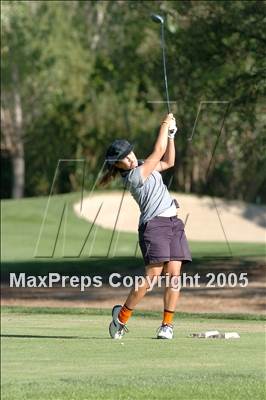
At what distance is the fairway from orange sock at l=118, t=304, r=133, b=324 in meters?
0.20

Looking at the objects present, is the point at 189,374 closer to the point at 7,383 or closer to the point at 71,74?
the point at 7,383

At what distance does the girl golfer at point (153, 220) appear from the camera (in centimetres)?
1091

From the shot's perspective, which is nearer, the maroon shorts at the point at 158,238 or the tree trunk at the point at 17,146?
the maroon shorts at the point at 158,238

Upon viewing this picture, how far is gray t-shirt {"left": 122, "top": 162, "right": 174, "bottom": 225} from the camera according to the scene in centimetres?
1098

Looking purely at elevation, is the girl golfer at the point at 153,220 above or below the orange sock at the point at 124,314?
above

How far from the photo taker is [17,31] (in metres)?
48.2

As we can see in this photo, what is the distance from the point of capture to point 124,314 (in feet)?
36.7

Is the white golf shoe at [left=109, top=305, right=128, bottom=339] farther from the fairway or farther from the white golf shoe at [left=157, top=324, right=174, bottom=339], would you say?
the white golf shoe at [left=157, top=324, right=174, bottom=339]

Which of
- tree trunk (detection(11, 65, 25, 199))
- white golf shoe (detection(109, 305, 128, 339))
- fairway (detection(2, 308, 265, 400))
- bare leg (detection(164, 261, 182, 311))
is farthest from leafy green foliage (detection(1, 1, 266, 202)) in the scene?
fairway (detection(2, 308, 265, 400))

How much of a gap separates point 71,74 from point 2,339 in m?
40.5

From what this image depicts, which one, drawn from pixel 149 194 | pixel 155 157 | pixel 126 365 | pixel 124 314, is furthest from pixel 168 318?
pixel 126 365

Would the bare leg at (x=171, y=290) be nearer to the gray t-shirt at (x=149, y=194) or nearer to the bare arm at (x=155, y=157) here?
the gray t-shirt at (x=149, y=194)

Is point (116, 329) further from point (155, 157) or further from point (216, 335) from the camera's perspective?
point (155, 157)

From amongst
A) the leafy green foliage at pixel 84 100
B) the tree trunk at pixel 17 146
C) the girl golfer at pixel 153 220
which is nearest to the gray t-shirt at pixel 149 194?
the girl golfer at pixel 153 220
